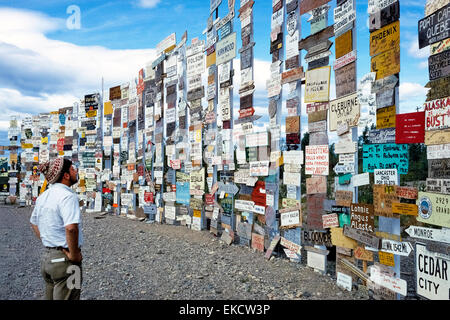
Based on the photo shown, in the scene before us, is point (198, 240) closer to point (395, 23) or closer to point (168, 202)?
point (168, 202)

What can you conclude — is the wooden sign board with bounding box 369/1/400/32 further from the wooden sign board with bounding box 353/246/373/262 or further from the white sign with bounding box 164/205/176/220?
the white sign with bounding box 164/205/176/220

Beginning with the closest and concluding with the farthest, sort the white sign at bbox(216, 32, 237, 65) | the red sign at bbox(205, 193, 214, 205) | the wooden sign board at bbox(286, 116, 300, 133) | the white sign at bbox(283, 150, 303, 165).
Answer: the white sign at bbox(283, 150, 303, 165)
the wooden sign board at bbox(286, 116, 300, 133)
the white sign at bbox(216, 32, 237, 65)
the red sign at bbox(205, 193, 214, 205)

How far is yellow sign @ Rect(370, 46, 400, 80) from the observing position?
15.2 ft

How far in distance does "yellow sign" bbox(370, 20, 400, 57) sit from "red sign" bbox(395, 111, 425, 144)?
2.91 feet

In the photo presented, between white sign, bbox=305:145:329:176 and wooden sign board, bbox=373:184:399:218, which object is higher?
white sign, bbox=305:145:329:176

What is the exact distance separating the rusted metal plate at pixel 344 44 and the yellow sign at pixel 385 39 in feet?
1.14

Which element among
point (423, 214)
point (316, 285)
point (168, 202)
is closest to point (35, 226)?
point (316, 285)

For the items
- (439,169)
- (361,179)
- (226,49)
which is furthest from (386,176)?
(226,49)

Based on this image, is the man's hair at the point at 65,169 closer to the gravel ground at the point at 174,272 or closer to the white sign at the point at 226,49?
the gravel ground at the point at 174,272

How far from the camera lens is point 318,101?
5.99 metres

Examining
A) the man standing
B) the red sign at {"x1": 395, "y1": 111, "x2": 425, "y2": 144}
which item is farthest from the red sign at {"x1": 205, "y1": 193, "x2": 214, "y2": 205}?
the man standing

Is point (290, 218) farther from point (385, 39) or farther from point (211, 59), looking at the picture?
point (211, 59)

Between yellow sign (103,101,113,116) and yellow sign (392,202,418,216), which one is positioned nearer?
yellow sign (392,202,418,216)

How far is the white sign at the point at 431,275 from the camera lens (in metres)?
4.03
